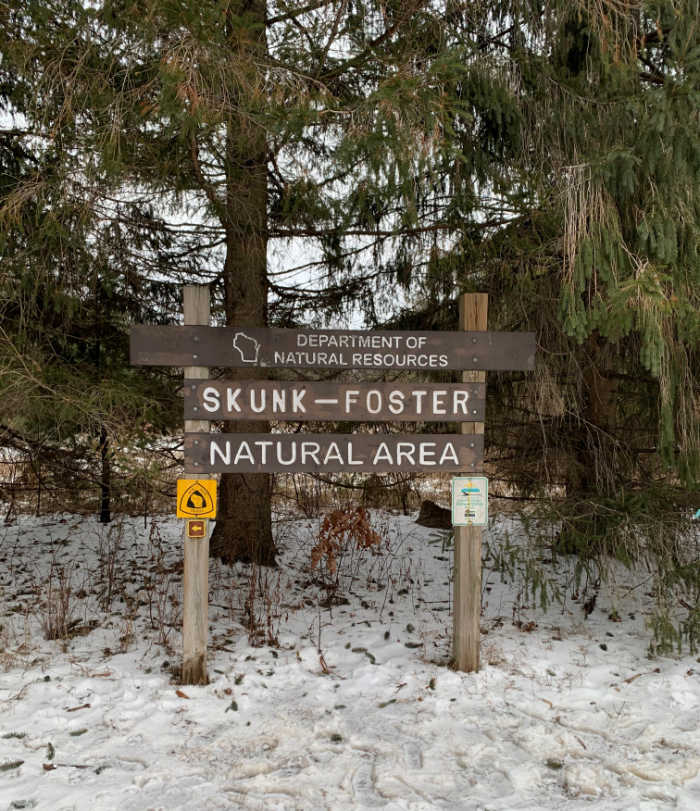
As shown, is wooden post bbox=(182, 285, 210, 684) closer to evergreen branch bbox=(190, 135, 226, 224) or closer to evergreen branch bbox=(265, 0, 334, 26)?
evergreen branch bbox=(190, 135, 226, 224)

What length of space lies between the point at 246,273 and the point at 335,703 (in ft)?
12.7

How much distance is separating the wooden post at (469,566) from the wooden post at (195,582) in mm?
1765

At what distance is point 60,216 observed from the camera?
4.67 metres

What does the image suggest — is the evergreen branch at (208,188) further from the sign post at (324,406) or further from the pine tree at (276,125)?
the sign post at (324,406)

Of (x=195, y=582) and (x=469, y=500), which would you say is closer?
(x=195, y=582)

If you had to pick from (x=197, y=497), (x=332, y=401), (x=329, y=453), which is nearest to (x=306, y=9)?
(x=332, y=401)

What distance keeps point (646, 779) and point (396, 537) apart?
5.40 m

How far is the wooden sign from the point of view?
13.9 feet

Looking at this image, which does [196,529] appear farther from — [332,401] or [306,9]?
[306,9]

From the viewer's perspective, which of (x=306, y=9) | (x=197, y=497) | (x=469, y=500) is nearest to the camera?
(x=197, y=497)

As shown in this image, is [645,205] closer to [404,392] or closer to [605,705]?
[404,392]

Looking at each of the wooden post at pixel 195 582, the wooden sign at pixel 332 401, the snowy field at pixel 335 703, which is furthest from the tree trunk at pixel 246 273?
the wooden sign at pixel 332 401

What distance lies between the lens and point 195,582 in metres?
4.23

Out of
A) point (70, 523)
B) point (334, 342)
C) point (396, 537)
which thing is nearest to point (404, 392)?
point (334, 342)
